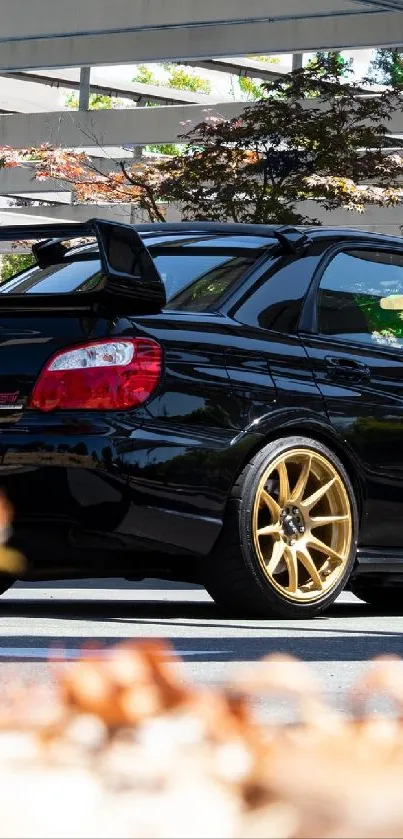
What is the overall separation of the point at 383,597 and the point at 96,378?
225cm

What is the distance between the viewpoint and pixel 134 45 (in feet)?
85.3

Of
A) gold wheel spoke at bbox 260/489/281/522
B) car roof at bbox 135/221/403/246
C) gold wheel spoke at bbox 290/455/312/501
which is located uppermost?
car roof at bbox 135/221/403/246

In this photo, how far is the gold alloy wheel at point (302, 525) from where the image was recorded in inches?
271

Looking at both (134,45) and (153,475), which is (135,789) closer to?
(153,475)

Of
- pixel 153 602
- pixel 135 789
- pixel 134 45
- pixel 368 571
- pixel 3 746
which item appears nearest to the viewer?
pixel 135 789

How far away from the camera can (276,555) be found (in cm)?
687

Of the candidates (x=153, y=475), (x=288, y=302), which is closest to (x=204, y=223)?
(x=288, y=302)

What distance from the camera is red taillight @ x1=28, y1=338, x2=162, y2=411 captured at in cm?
657

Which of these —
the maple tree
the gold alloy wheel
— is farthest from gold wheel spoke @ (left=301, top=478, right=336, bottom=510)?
the maple tree

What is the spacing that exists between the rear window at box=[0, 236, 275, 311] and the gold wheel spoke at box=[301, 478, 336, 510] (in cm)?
82

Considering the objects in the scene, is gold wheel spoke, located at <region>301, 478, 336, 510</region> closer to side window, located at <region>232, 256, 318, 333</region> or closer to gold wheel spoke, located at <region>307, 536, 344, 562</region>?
gold wheel spoke, located at <region>307, 536, 344, 562</region>

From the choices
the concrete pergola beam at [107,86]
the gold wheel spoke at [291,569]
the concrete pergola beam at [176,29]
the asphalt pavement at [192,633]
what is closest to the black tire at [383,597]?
the asphalt pavement at [192,633]

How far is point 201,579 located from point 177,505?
39cm

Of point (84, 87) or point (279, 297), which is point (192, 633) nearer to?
point (279, 297)
